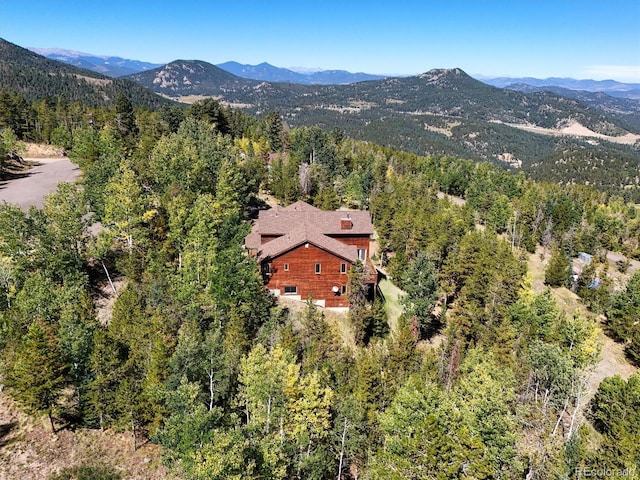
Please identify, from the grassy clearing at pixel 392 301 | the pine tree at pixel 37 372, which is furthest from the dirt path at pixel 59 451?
the grassy clearing at pixel 392 301

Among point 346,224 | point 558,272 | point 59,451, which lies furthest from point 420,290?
point 558,272

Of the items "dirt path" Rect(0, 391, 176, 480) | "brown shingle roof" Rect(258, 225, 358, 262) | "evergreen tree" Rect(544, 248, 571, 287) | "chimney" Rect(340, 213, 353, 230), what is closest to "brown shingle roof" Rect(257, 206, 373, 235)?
"chimney" Rect(340, 213, 353, 230)

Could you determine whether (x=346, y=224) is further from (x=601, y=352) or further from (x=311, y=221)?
(x=601, y=352)

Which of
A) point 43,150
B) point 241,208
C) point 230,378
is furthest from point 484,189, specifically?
point 43,150

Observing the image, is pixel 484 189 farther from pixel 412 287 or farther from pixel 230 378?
pixel 230 378

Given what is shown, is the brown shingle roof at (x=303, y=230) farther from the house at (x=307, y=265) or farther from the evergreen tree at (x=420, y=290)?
the evergreen tree at (x=420, y=290)
